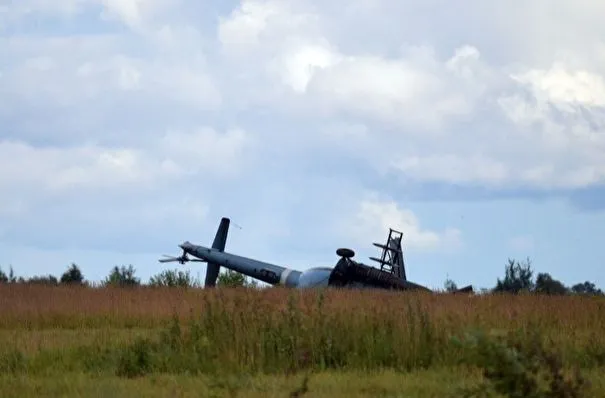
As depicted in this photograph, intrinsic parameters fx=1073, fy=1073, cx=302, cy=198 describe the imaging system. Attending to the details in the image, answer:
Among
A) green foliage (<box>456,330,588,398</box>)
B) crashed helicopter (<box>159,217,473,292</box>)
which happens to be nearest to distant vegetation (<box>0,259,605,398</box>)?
green foliage (<box>456,330,588,398</box>)

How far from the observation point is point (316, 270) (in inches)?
1373

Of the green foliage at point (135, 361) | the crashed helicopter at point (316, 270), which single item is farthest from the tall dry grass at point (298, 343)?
the crashed helicopter at point (316, 270)

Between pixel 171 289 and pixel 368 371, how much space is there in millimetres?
14342

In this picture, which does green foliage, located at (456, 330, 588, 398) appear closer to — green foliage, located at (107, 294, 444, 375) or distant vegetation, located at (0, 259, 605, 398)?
distant vegetation, located at (0, 259, 605, 398)

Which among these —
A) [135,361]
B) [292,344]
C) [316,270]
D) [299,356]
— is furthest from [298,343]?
[316,270]

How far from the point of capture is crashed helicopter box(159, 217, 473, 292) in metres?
32.5

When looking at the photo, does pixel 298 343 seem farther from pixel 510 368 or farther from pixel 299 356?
pixel 510 368

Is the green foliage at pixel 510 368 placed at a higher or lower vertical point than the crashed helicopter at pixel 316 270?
lower

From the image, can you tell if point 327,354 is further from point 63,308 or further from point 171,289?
point 171,289

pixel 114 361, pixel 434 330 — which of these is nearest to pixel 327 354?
pixel 434 330

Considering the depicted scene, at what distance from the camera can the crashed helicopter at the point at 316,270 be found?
107ft

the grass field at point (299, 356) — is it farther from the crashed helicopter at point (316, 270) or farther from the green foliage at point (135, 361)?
the crashed helicopter at point (316, 270)

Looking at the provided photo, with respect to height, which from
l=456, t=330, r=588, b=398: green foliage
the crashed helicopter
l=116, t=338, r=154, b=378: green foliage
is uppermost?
the crashed helicopter

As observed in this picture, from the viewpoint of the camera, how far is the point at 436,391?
32.0 ft
